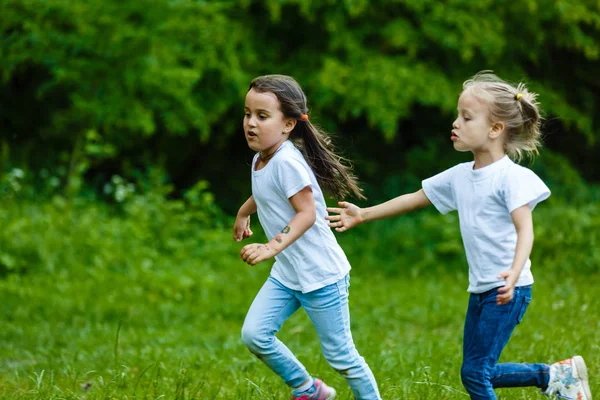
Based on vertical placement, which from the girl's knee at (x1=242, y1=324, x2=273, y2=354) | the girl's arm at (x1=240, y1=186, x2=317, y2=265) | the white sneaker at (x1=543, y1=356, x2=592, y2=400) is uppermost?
the girl's arm at (x1=240, y1=186, x2=317, y2=265)

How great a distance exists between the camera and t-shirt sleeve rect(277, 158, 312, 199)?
11.8 feet

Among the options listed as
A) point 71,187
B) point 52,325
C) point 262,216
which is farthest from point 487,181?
point 71,187

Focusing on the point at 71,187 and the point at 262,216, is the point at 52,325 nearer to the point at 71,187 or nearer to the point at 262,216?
the point at 71,187

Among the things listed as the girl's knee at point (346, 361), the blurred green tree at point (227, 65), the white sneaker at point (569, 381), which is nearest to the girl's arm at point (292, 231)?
the girl's knee at point (346, 361)

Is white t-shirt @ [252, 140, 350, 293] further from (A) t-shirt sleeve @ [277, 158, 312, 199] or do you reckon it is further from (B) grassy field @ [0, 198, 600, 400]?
(B) grassy field @ [0, 198, 600, 400]

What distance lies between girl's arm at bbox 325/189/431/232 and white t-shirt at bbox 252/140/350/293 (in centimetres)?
16

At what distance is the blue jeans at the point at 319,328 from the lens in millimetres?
3717

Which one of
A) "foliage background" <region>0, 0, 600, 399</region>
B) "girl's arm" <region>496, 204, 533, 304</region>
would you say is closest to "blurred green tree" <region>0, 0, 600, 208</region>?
"foliage background" <region>0, 0, 600, 399</region>

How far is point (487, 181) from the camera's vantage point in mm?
3555

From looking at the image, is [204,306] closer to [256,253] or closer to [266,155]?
[266,155]

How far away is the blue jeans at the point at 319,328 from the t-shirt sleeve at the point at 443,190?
56 centimetres

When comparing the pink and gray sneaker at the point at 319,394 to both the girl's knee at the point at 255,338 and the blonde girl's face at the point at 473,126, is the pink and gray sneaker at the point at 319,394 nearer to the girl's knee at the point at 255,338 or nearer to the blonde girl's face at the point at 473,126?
the girl's knee at the point at 255,338

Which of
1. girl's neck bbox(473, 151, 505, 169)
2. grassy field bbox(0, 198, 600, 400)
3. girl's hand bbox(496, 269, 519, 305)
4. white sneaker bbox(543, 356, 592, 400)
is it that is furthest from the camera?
grassy field bbox(0, 198, 600, 400)

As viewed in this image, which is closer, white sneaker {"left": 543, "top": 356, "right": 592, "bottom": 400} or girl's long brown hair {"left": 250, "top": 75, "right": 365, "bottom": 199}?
girl's long brown hair {"left": 250, "top": 75, "right": 365, "bottom": 199}
